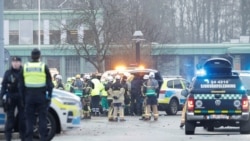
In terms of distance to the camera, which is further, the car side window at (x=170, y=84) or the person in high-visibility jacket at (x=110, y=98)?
the car side window at (x=170, y=84)

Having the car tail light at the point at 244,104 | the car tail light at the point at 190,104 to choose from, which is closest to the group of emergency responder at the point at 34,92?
the car tail light at the point at 190,104

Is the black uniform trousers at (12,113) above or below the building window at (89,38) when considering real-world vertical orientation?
below

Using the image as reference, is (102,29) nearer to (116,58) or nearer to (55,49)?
(116,58)

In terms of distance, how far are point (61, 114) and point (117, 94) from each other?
1100cm

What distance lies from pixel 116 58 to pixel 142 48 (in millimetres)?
1779

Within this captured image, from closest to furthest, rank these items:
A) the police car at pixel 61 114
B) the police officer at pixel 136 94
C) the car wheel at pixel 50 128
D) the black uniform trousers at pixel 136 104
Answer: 1. the car wheel at pixel 50 128
2. the police car at pixel 61 114
3. the police officer at pixel 136 94
4. the black uniform trousers at pixel 136 104

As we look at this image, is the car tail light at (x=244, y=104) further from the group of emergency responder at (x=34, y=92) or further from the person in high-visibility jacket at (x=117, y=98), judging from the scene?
the person in high-visibility jacket at (x=117, y=98)

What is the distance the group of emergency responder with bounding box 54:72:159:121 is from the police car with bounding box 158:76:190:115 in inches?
70.5

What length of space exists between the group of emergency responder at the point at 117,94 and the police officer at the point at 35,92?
13.6 metres

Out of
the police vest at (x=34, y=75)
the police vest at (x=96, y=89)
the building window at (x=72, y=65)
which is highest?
the building window at (x=72, y=65)

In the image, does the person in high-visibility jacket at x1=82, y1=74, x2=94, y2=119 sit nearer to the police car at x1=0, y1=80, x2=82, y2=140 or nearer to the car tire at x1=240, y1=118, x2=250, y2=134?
the car tire at x1=240, y1=118, x2=250, y2=134

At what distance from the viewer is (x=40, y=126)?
15492 mm

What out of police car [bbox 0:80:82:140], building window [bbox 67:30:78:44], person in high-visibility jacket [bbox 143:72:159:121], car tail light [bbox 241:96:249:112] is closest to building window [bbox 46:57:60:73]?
building window [bbox 67:30:78:44]

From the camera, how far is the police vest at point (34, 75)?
1545 centimetres
